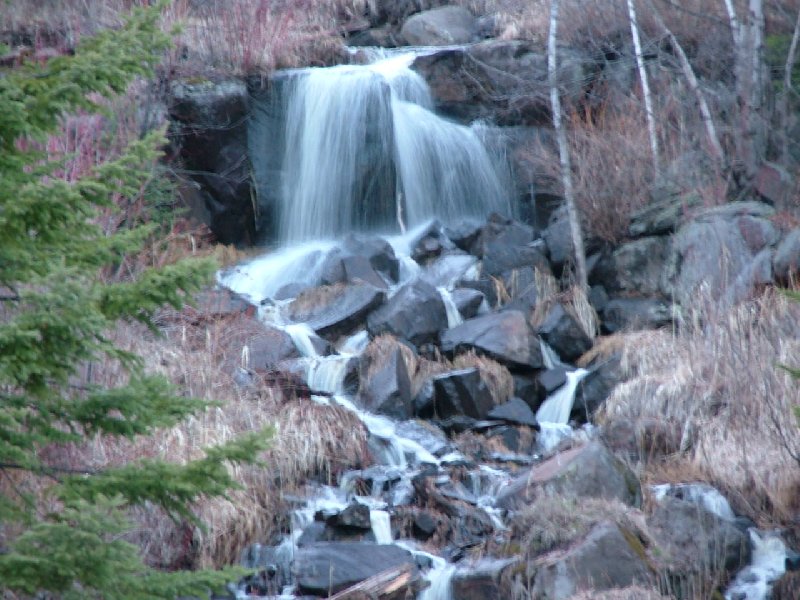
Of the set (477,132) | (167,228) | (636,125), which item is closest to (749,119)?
(636,125)

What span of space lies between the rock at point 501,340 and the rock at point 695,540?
3.39 meters

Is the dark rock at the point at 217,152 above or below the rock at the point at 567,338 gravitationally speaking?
above

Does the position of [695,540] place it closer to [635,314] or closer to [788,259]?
[788,259]

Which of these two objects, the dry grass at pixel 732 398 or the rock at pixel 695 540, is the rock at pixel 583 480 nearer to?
the rock at pixel 695 540

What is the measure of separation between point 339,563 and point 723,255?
580 centimetres

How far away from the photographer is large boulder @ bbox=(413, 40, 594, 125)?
1480 cm

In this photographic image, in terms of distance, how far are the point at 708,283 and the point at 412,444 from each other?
364cm

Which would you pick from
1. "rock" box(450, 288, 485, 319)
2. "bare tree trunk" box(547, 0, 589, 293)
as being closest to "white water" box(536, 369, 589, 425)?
"rock" box(450, 288, 485, 319)

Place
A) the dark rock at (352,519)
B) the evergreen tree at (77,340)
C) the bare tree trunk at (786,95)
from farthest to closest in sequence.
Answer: the bare tree trunk at (786,95), the dark rock at (352,519), the evergreen tree at (77,340)

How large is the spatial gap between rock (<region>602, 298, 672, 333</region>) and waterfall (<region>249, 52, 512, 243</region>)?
3165 mm

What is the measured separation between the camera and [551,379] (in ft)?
34.1

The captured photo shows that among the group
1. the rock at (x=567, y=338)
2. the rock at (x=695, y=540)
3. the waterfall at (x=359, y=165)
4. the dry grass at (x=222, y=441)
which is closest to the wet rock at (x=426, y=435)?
the dry grass at (x=222, y=441)

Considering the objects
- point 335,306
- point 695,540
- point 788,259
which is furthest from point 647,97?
point 695,540

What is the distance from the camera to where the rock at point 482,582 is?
6688 millimetres
